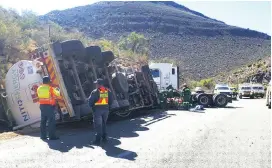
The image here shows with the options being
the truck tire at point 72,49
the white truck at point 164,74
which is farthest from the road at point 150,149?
the white truck at point 164,74

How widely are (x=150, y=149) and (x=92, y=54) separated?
5010mm

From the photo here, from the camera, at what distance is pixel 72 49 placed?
438 inches

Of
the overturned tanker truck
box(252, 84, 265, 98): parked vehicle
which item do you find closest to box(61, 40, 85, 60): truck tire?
the overturned tanker truck

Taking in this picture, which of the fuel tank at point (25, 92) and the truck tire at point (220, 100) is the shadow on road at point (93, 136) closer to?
the fuel tank at point (25, 92)

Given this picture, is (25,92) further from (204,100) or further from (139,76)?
(204,100)

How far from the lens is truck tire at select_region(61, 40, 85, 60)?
429 inches

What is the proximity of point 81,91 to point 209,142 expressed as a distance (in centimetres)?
398

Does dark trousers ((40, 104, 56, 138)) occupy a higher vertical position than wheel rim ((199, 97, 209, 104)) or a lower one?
higher

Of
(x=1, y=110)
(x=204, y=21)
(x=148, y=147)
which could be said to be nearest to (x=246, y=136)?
(x=148, y=147)

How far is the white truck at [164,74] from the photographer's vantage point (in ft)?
92.5

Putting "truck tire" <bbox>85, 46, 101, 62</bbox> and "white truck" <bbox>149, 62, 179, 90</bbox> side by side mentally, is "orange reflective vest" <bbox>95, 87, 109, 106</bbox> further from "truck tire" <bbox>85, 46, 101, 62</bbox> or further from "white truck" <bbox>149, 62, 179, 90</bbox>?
"white truck" <bbox>149, 62, 179, 90</bbox>

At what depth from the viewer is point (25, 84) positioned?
35.5 feet

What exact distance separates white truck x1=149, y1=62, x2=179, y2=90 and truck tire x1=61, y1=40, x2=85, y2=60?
16308mm

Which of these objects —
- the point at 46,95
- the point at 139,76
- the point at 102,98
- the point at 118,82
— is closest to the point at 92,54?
the point at 118,82
